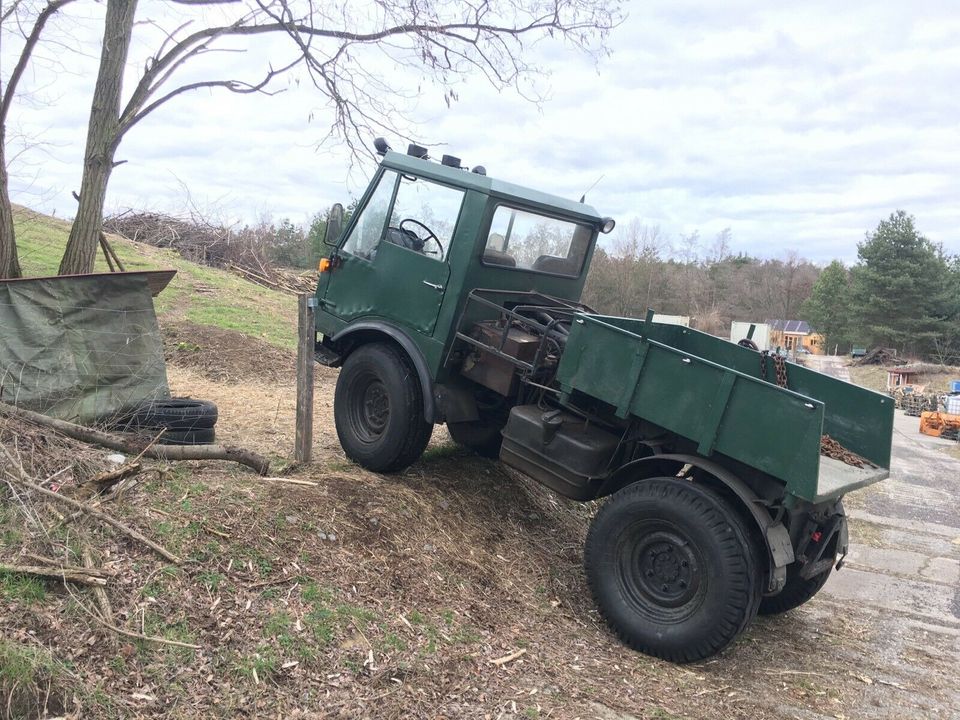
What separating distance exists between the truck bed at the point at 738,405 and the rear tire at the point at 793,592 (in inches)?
34.8

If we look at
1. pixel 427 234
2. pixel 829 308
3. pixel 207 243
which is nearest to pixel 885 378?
pixel 829 308

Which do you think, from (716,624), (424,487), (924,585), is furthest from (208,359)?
(924,585)

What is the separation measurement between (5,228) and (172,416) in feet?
7.98

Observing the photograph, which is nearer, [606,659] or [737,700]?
[737,700]

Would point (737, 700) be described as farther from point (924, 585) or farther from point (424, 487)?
point (924, 585)

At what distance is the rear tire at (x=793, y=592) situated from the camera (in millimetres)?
5387

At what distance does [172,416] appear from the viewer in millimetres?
5930

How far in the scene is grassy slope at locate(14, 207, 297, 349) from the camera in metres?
14.4

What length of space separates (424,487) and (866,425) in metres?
3.42

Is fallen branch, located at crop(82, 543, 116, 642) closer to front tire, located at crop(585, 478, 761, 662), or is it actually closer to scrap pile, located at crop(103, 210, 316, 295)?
front tire, located at crop(585, 478, 761, 662)

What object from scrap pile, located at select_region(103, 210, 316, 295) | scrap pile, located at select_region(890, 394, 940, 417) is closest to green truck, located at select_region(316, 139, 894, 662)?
scrap pile, located at select_region(103, 210, 316, 295)

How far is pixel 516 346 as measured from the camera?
217 inches

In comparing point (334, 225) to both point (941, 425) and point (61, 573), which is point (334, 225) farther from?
point (941, 425)

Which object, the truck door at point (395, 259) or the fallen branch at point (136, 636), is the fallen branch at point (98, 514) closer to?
the fallen branch at point (136, 636)
